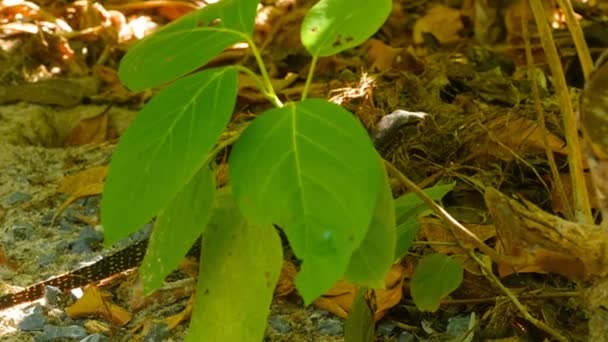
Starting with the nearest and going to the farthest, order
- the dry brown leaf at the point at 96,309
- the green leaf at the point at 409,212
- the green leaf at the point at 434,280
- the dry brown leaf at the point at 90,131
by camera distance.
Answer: the green leaf at the point at 409,212 < the green leaf at the point at 434,280 < the dry brown leaf at the point at 96,309 < the dry brown leaf at the point at 90,131

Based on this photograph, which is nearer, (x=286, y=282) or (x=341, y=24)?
(x=341, y=24)

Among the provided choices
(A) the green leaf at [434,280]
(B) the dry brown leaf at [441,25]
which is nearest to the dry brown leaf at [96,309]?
(A) the green leaf at [434,280]

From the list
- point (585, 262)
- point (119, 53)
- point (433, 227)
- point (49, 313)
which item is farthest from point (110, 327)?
point (119, 53)

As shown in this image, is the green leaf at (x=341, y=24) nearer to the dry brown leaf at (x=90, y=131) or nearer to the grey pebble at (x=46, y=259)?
the grey pebble at (x=46, y=259)

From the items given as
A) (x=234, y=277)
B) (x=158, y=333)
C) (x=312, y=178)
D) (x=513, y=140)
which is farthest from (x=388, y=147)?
(x=312, y=178)

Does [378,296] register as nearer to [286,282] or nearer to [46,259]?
[286,282]

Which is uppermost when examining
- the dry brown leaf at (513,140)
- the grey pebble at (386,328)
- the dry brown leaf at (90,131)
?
the dry brown leaf at (513,140)
